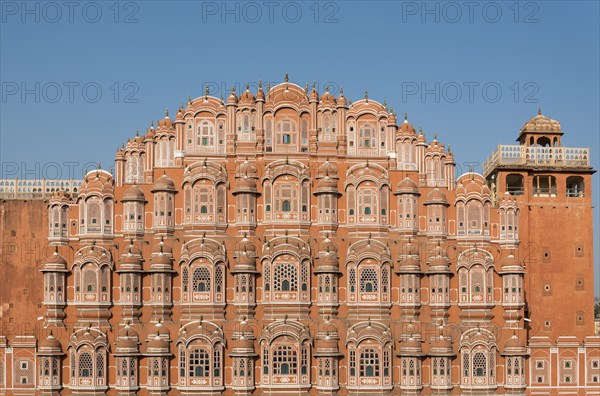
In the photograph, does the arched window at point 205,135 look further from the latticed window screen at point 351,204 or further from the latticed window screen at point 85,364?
the latticed window screen at point 85,364

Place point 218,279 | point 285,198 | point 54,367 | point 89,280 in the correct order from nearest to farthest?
point 54,367 < point 218,279 < point 89,280 < point 285,198

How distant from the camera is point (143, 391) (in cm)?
4512

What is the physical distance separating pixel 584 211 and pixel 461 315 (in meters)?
10.9

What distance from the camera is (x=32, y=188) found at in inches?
2103

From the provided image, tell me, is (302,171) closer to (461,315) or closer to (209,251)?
(209,251)

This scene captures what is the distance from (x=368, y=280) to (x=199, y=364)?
10497 millimetres

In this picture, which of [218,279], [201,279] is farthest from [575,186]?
[201,279]

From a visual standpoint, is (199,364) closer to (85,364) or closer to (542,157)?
(85,364)

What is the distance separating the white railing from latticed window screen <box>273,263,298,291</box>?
15.3 metres

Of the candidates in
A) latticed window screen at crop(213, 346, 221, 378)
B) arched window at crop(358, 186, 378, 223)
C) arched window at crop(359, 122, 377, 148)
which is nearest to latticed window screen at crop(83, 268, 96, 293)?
latticed window screen at crop(213, 346, 221, 378)

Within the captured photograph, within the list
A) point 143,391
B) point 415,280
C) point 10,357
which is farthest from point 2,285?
point 415,280

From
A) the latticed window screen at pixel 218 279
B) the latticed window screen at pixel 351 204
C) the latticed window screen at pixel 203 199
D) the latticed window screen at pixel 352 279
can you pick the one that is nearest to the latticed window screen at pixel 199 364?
the latticed window screen at pixel 218 279

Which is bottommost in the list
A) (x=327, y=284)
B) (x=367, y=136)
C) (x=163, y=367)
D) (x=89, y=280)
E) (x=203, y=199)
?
(x=163, y=367)

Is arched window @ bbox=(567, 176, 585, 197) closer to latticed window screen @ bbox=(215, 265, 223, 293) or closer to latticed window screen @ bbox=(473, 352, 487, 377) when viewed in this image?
latticed window screen @ bbox=(473, 352, 487, 377)
